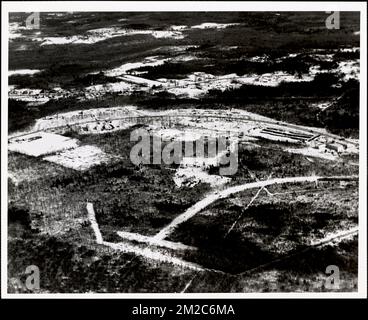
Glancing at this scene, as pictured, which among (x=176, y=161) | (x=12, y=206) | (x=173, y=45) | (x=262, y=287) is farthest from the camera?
(x=173, y=45)

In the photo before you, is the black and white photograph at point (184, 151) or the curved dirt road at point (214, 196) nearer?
the black and white photograph at point (184, 151)

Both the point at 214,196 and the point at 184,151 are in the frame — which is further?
the point at 184,151

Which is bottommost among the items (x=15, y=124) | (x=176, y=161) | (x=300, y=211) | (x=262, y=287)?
(x=262, y=287)

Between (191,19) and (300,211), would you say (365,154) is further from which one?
(191,19)

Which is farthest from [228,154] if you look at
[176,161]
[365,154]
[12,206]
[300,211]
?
[12,206]

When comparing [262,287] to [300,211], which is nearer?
[262,287]

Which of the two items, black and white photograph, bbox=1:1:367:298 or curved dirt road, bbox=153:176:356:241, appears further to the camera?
curved dirt road, bbox=153:176:356:241

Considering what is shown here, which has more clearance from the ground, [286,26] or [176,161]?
[286,26]

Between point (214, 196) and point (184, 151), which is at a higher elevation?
point (184, 151)
